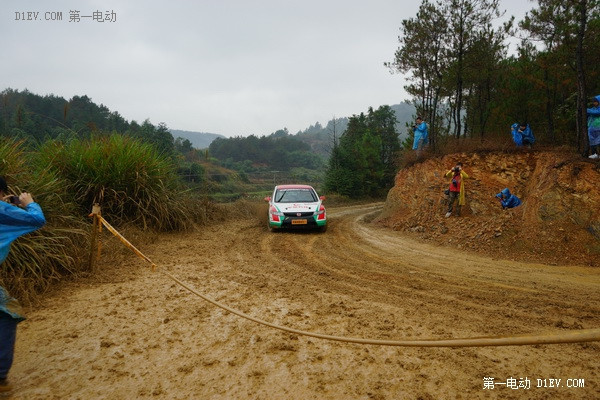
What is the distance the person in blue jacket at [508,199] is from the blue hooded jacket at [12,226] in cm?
1215

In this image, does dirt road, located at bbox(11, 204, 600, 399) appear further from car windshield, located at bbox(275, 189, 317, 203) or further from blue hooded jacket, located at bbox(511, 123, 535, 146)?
blue hooded jacket, located at bbox(511, 123, 535, 146)

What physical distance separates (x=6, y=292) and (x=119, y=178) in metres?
6.78

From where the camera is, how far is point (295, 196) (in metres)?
12.5

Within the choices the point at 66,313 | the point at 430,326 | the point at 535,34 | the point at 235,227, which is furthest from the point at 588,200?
the point at 66,313

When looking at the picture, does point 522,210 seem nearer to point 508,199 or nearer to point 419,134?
point 508,199

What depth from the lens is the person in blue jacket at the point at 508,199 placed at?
11.1 metres

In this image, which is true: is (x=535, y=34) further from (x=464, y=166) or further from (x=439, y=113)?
(x=439, y=113)

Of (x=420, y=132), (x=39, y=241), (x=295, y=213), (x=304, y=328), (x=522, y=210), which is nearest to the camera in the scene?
(x=304, y=328)

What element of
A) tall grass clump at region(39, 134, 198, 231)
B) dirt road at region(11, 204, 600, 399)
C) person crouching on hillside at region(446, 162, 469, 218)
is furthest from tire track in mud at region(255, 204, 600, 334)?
tall grass clump at region(39, 134, 198, 231)

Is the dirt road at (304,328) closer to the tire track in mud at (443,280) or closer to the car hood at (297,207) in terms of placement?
the tire track in mud at (443,280)

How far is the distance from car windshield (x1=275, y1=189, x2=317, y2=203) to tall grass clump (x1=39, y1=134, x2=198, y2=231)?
3465 millimetres

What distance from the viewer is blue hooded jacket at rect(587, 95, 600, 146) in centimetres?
908

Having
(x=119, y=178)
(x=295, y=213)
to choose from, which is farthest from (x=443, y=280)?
(x=119, y=178)

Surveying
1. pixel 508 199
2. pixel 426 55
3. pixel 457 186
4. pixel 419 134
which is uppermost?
pixel 426 55
